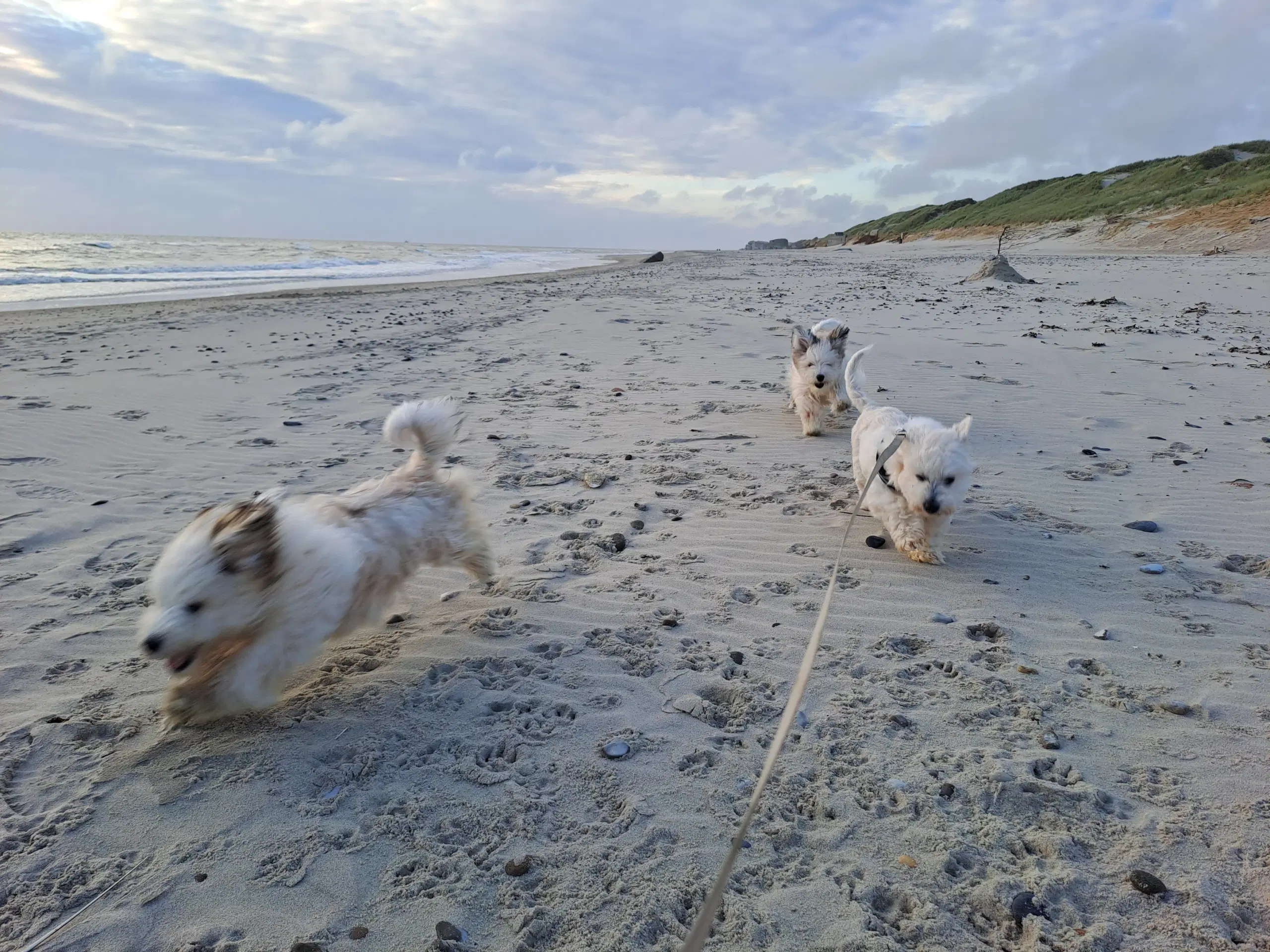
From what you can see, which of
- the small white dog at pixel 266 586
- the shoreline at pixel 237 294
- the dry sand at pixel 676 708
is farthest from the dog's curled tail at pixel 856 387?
the shoreline at pixel 237 294

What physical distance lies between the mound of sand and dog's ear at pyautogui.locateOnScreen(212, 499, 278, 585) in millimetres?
20769

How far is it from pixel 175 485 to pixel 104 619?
8.17 feet

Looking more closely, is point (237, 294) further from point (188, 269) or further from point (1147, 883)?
point (1147, 883)

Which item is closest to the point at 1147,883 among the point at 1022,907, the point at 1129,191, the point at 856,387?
the point at 1022,907

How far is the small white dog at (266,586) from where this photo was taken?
9.38 feet

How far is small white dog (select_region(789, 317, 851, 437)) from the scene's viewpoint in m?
7.63

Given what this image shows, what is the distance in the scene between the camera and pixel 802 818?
2.74 meters

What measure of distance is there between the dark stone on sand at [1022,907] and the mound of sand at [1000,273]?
2021 cm

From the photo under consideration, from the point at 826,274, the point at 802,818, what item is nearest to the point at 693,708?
the point at 802,818

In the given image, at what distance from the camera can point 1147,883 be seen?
7.84 ft

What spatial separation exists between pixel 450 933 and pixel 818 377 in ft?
21.0

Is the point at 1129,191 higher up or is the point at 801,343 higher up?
the point at 1129,191

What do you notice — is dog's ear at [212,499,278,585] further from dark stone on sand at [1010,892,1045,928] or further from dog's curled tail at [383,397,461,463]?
dark stone on sand at [1010,892,1045,928]

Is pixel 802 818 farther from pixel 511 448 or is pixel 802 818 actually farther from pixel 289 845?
pixel 511 448
